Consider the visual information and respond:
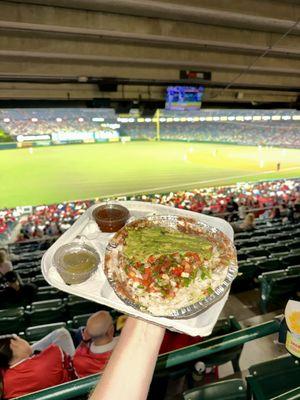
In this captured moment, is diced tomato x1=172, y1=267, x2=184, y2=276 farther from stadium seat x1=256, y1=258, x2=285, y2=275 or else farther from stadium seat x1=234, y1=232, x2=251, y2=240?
stadium seat x1=234, y1=232, x2=251, y2=240

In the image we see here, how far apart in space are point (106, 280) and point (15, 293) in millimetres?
4134

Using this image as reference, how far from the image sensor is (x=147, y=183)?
1855 cm

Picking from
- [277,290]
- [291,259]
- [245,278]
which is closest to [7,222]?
[245,278]

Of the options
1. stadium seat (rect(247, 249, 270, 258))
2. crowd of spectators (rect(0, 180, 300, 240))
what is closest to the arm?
stadium seat (rect(247, 249, 270, 258))

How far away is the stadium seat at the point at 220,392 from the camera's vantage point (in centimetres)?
176

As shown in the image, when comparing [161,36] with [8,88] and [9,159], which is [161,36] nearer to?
[8,88]

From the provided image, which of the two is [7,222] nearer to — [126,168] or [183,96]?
[126,168]

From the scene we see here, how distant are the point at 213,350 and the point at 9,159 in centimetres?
2031

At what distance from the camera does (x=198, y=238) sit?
59.6 inches

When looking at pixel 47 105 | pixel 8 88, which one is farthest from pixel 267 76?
pixel 8 88

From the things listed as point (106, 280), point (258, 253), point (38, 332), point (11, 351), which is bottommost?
point (258, 253)

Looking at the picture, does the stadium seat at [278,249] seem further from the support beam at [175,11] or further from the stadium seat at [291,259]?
the support beam at [175,11]

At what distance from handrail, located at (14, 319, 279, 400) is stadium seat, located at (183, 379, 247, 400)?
0.66 ft

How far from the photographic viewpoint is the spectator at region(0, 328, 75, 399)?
2.02 meters
